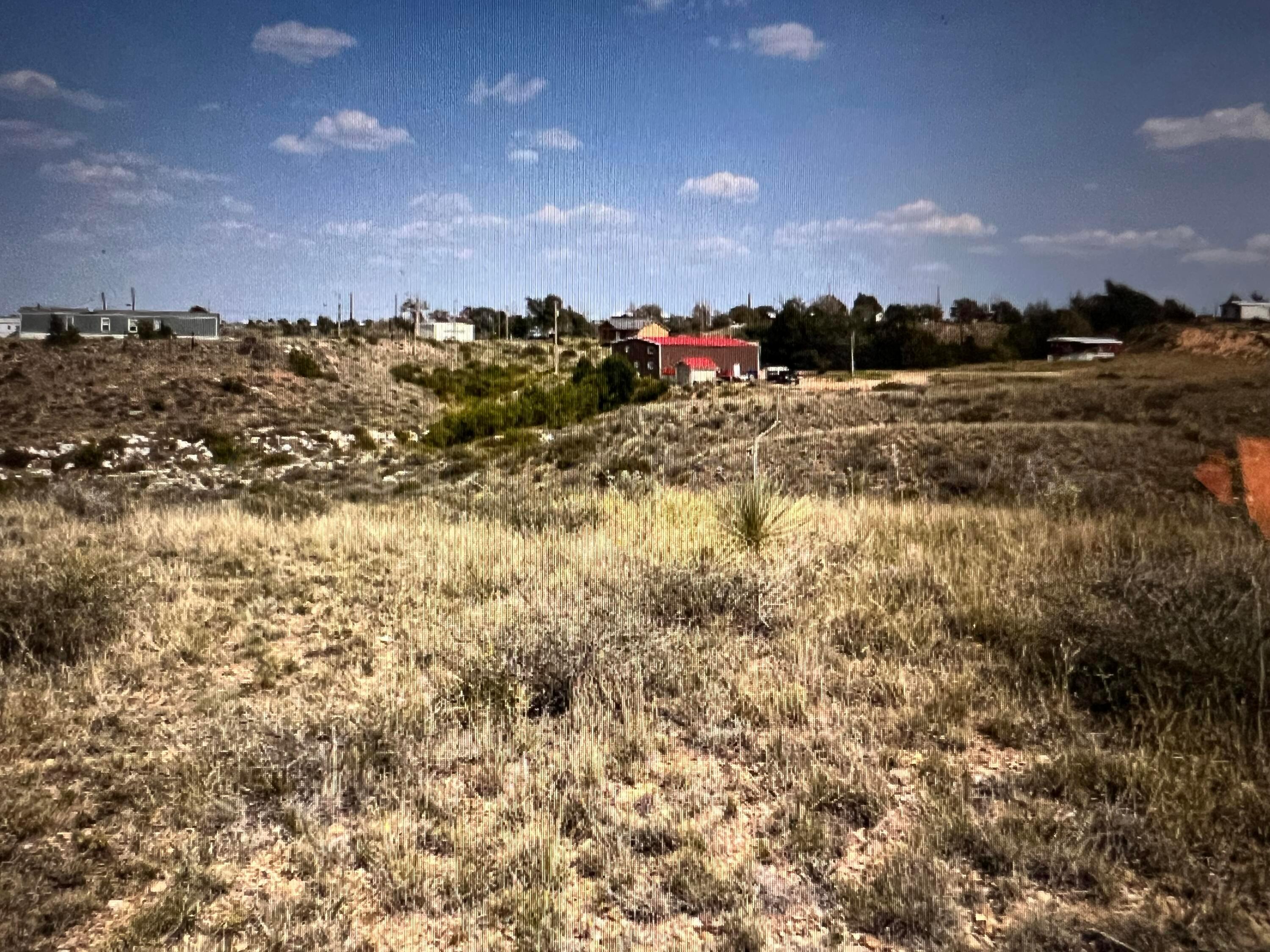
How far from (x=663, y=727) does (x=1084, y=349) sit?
7.42 m

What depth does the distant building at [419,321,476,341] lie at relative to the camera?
57.7 m

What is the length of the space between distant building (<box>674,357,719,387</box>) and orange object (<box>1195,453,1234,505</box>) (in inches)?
1230

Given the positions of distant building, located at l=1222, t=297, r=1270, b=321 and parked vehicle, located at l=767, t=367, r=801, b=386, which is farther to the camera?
parked vehicle, located at l=767, t=367, r=801, b=386

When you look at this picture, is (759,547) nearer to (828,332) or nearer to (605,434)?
(605,434)

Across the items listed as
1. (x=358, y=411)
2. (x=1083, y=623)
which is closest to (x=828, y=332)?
(x=358, y=411)

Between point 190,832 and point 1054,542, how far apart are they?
6.18 metres

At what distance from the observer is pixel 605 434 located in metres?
23.7

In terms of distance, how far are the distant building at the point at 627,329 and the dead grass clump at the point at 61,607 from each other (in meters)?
42.2

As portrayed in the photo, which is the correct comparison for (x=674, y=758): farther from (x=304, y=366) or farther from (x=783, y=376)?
(x=304, y=366)

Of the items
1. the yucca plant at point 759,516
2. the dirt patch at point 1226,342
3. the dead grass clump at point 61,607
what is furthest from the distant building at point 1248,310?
the dead grass clump at point 61,607

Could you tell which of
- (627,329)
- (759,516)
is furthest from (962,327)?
(627,329)

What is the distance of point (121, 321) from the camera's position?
5438 centimetres

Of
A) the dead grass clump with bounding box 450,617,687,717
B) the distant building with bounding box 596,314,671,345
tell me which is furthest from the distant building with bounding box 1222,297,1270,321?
the distant building with bounding box 596,314,671,345

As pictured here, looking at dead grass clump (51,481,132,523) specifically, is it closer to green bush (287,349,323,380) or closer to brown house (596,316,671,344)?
green bush (287,349,323,380)
